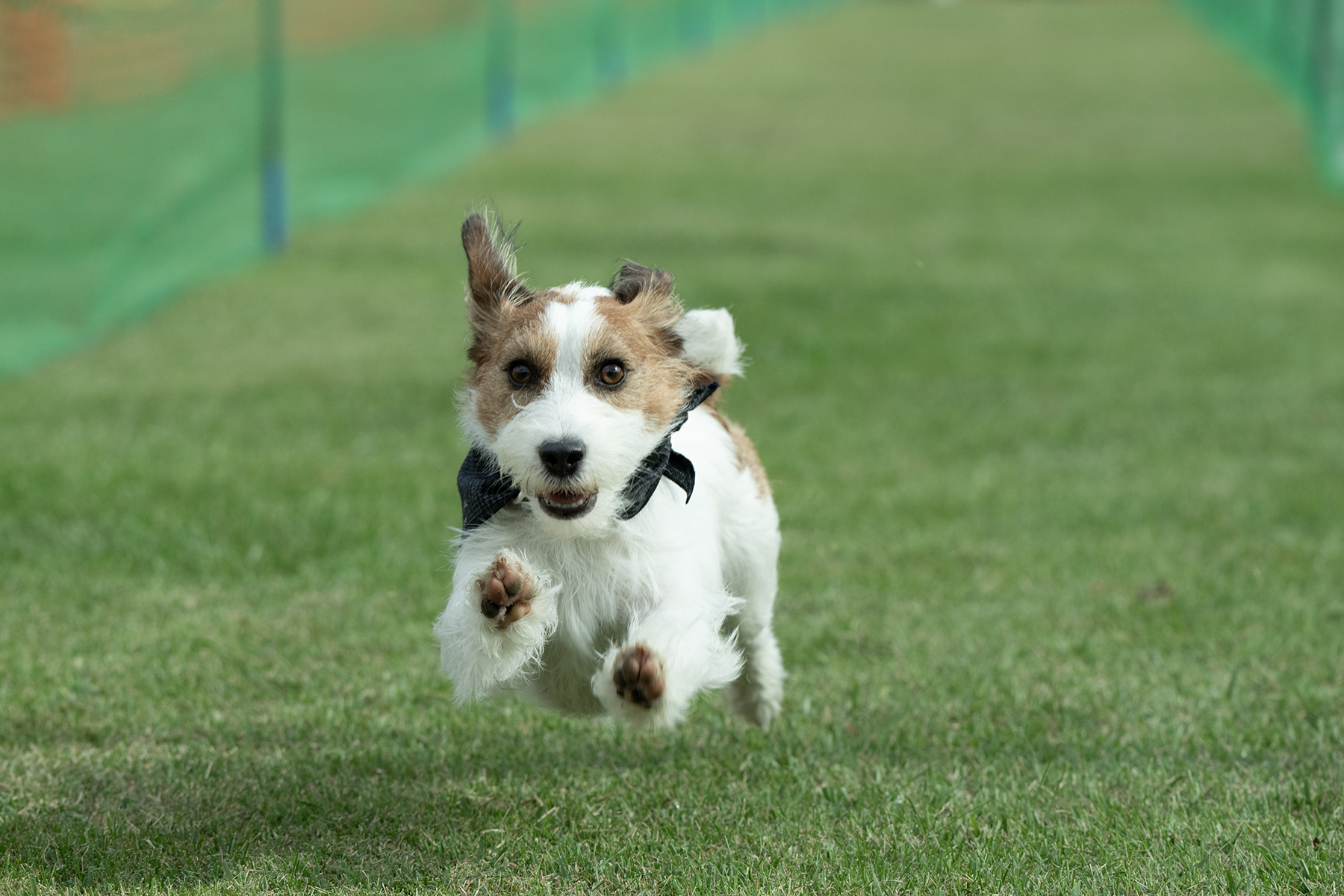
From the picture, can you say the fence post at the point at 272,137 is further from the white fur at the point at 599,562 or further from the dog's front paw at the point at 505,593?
→ the dog's front paw at the point at 505,593

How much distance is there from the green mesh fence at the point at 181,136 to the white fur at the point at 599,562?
7.07m

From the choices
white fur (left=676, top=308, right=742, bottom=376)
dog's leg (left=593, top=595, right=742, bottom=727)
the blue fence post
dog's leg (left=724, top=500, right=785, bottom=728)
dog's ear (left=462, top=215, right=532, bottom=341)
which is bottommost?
the blue fence post

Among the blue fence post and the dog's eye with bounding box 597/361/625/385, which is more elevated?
the dog's eye with bounding box 597/361/625/385

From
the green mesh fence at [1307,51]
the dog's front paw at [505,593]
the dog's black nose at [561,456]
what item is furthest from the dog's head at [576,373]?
the green mesh fence at [1307,51]

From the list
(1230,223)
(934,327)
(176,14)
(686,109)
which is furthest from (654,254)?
(686,109)

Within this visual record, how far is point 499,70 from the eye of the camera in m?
22.5

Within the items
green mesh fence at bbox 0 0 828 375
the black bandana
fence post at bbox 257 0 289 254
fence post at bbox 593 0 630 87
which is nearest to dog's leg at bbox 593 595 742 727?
the black bandana

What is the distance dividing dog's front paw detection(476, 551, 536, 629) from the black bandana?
207mm

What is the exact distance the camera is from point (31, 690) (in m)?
5.34

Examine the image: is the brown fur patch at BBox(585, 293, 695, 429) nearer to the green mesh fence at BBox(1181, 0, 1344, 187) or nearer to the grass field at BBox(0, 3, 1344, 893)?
the grass field at BBox(0, 3, 1344, 893)

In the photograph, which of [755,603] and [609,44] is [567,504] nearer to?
[755,603]

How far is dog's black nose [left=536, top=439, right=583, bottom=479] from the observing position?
3.70 m

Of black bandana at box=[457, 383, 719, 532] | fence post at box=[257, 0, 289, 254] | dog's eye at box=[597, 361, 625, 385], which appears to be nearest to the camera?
Answer: dog's eye at box=[597, 361, 625, 385]

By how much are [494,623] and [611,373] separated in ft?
→ 2.12
